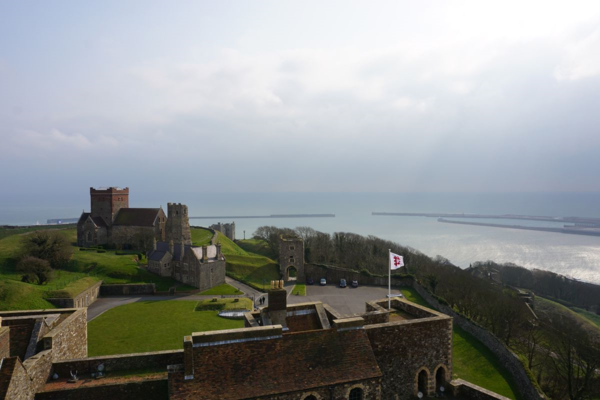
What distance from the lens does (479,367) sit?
24.7 metres

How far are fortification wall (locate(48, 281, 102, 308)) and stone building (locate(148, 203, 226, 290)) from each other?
7776 mm

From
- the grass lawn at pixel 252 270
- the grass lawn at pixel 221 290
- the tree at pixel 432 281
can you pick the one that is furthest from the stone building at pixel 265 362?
the grass lawn at pixel 252 270

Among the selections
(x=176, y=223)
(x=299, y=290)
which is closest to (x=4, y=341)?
(x=299, y=290)

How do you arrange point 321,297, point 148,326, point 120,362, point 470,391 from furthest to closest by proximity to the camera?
1. point 321,297
2. point 148,326
3. point 470,391
4. point 120,362

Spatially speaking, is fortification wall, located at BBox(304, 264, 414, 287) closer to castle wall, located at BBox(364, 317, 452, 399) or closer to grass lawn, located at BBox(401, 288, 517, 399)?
grass lawn, located at BBox(401, 288, 517, 399)

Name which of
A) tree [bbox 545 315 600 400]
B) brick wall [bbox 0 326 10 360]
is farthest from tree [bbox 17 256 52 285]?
tree [bbox 545 315 600 400]

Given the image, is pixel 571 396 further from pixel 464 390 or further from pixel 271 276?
pixel 271 276

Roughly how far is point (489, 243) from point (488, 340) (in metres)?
123

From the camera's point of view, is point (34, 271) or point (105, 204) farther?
point (105, 204)

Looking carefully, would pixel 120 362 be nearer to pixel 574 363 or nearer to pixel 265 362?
pixel 265 362

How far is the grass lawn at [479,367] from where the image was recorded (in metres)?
22.4

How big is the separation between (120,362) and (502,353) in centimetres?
2455

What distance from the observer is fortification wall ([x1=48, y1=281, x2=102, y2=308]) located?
33.2m

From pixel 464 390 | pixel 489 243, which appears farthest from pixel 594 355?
pixel 489 243
